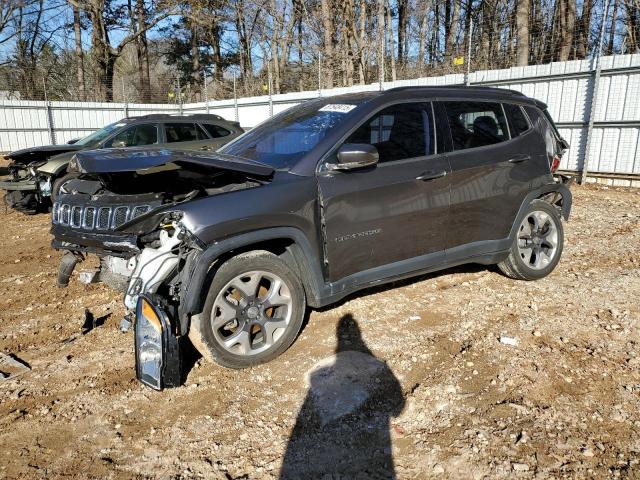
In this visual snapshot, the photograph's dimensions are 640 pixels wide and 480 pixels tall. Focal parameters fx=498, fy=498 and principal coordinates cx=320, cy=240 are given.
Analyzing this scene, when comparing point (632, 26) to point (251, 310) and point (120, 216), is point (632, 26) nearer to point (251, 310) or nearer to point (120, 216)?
point (251, 310)

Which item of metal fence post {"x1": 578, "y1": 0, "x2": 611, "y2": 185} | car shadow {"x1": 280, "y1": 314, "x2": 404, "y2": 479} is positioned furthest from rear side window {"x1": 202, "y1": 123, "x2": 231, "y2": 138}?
car shadow {"x1": 280, "y1": 314, "x2": 404, "y2": 479}

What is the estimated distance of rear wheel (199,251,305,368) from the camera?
3.24 metres

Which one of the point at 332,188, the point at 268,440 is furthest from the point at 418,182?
the point at 268,440

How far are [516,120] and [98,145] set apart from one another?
7.20 meters

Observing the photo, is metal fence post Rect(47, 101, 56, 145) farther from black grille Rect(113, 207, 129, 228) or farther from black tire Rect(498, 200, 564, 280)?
black tire Rect(498, 200, 564, 280)

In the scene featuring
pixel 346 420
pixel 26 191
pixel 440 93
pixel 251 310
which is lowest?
pixel 346 420

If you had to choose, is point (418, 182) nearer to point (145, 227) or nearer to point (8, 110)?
point (145, 227)

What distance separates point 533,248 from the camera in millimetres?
4934

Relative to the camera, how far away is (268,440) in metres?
2.75

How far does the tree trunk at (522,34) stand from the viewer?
12.8m

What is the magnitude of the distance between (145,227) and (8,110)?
19.0m

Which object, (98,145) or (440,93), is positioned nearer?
(440,93)

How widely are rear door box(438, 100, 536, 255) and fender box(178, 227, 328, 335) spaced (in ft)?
4.43

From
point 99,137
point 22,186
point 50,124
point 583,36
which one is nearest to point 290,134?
point 22,186
